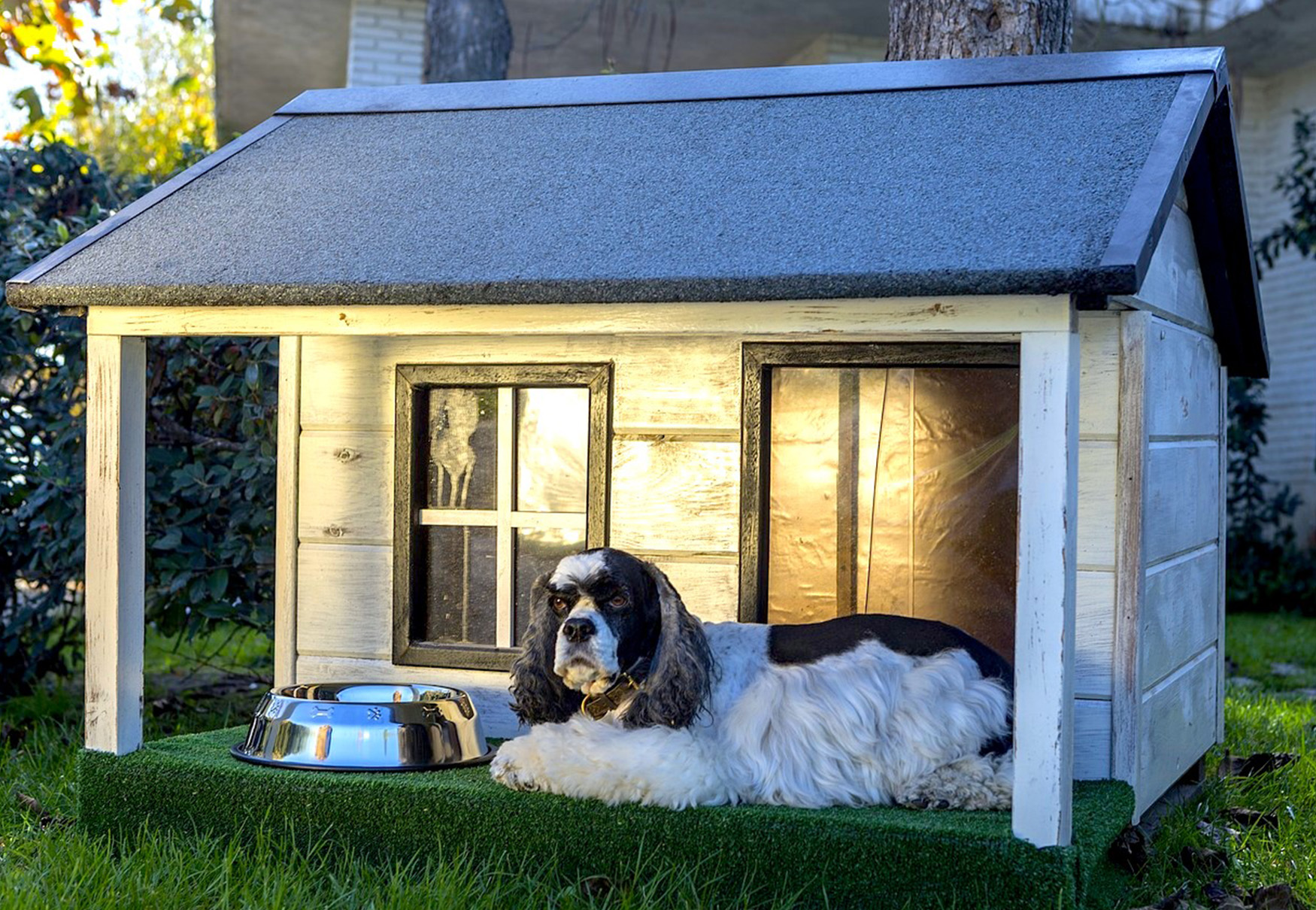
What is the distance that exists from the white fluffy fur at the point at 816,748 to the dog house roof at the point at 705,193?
3.95 ft

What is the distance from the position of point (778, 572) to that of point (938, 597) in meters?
0.57

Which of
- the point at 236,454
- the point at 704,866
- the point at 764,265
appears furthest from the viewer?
the point at 236,454

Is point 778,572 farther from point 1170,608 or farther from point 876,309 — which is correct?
point 876,309

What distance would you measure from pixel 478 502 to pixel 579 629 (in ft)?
4.53

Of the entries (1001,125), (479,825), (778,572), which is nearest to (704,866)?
(479,825)

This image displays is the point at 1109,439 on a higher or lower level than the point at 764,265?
lower

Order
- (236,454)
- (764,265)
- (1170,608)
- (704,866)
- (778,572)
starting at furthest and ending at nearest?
1. (236,454)
2. (778,572)
3. (1170,608)
4. (704,866)
5. (764,265)

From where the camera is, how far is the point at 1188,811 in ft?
16.3

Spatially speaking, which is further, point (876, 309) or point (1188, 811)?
point (1188, 811)

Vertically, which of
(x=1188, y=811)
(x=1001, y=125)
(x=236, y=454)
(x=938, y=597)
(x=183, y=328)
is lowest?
(x=1188, y=811)

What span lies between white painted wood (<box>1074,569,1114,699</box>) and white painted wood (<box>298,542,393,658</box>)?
235cm

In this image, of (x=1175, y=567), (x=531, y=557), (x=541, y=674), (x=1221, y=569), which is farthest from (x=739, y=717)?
(x=1221, y=569)

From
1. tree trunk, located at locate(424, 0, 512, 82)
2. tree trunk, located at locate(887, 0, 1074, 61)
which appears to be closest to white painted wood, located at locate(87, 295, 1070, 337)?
tree trunk, located at locate(887, 0, 1074, 61)

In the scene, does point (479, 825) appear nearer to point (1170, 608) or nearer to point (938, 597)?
point (938, 597)
